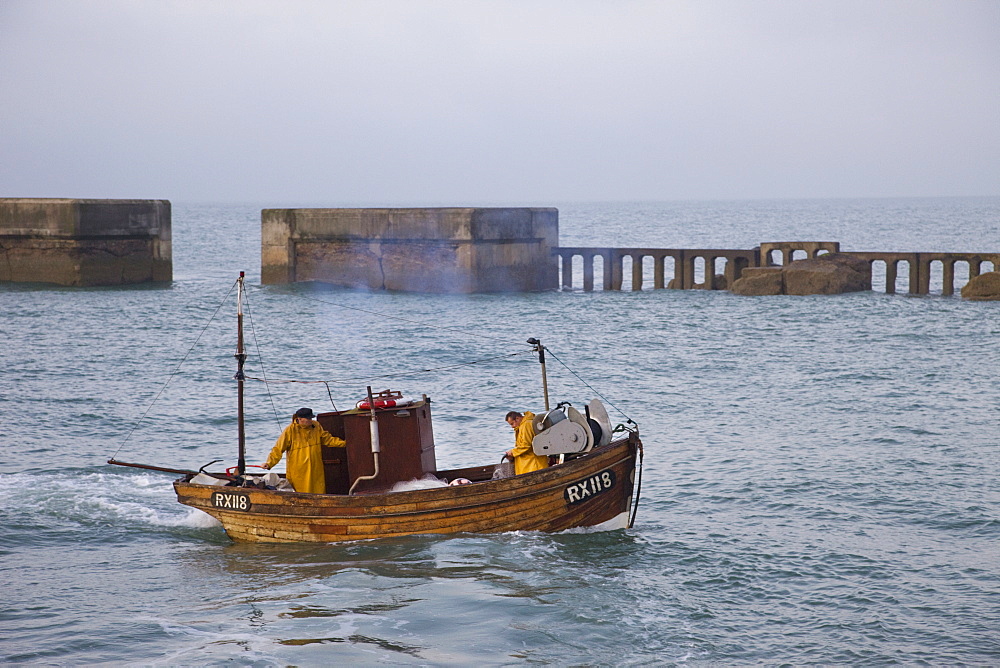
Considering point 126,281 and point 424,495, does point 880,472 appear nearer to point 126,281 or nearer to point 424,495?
point 424,495

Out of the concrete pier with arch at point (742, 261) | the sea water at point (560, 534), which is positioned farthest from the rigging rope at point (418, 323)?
the concrete pier with arch at point (742, 261)

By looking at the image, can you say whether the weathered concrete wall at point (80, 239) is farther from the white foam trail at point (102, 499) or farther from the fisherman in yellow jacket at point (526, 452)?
the fisherman in yellow jacket at point (526, 452)

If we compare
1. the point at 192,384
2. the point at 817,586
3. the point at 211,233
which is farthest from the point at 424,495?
the point at 211,233

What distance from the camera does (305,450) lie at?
1368cm

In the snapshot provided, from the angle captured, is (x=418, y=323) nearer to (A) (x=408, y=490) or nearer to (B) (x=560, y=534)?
(B) (x=560, y=534)

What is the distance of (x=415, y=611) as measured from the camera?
1207 centimetres

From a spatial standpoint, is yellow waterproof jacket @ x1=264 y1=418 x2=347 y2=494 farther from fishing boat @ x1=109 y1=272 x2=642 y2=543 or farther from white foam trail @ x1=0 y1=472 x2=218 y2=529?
white foam trail @ x1=0 y1=472 x2=218 y2=529

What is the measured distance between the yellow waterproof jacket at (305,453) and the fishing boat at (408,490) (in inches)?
8.7

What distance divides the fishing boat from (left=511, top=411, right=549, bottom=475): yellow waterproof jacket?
0.08 m

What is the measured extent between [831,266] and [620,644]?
109 feet

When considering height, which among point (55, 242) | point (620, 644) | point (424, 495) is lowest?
point (620, 644)

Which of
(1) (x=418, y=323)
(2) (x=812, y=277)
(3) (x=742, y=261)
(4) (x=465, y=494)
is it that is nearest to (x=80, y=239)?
(1) (x=418, y=323)

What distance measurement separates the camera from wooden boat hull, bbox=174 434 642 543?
13.5 meters

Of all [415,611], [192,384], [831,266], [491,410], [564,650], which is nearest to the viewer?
[564,650]
